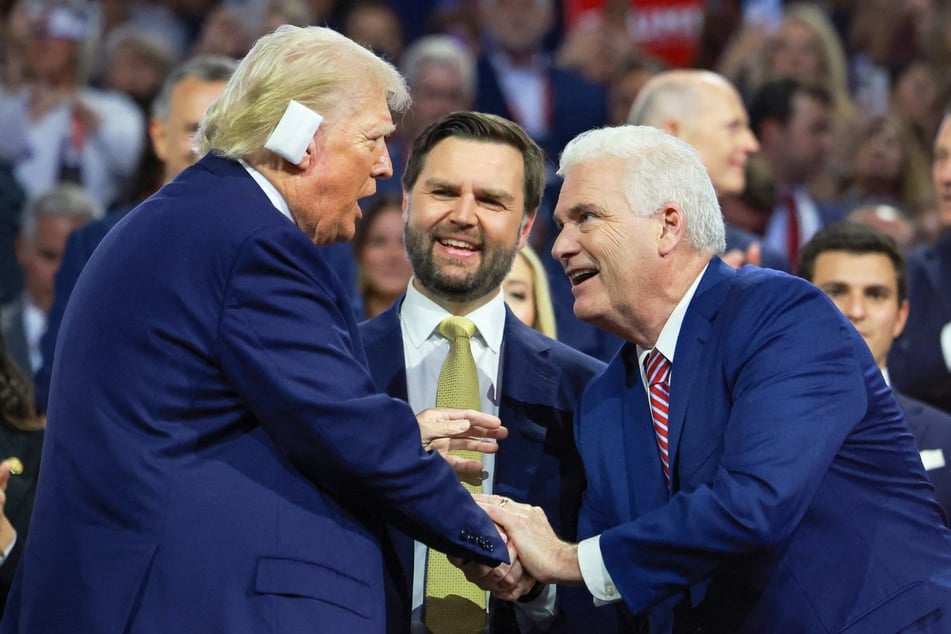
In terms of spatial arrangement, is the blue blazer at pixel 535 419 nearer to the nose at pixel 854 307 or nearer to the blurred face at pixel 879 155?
the nose at pixel 854 307

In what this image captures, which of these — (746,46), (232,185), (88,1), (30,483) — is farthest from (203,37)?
(232,185)

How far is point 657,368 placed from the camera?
3814mm

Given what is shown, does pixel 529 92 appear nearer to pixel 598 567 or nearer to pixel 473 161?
pixel 473 161

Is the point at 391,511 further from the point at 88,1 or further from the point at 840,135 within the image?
the point at 88,1

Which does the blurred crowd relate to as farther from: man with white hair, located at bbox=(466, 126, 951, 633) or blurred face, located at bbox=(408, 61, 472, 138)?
man with white hair, located at bbox=(466, 126, 951, 633)

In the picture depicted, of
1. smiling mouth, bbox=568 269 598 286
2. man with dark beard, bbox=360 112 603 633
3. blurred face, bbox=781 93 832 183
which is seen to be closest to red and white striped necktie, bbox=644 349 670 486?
smiling mouth, bbox=568 269 598 286

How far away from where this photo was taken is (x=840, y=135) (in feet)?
27.2

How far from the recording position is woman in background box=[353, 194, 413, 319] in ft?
21.1

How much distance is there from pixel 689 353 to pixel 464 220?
0.81m

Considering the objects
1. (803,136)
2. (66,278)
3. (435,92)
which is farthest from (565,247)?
(803,136)

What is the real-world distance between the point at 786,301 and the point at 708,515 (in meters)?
0.56

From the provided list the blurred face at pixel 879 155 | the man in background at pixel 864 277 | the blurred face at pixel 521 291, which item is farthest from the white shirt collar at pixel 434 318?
the blurred face at pixel 879 155

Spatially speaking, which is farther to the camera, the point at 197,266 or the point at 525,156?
the point at 525,156

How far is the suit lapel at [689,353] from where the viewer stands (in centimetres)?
362
